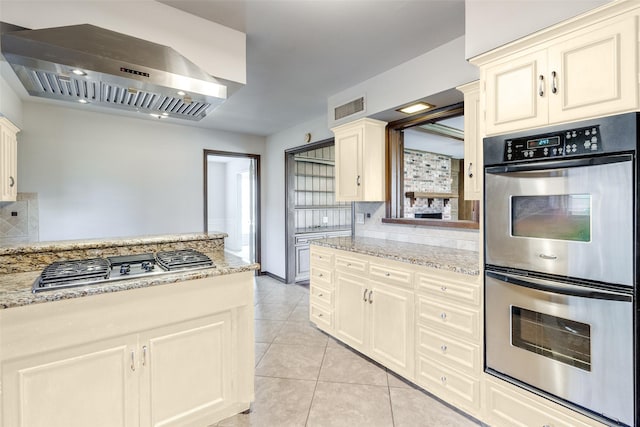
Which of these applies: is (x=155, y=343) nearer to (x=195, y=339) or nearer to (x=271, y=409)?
(x=195, y=339)

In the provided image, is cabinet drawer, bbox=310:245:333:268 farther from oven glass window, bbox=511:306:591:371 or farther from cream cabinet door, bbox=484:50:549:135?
cream cabinet door, bbox=484:50:549:135

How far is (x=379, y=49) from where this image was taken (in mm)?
2473

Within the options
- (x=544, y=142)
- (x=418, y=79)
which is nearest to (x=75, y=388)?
(x=544, y=142)

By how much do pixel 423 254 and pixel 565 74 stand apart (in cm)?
139

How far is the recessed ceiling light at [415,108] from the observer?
2697mm

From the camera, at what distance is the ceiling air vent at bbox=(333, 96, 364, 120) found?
311cm

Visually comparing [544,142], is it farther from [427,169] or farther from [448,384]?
[427,169]

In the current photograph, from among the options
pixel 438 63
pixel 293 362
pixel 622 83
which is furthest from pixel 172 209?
pixel 622 83

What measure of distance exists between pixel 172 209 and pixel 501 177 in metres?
4.45

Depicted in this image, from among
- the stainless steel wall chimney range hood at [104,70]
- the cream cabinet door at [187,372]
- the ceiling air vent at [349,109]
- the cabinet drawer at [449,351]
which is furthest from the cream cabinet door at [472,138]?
the cream cabinet door at [187,372]

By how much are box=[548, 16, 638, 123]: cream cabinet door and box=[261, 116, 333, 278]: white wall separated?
3.61 metres

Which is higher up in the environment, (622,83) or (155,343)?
(622,83)

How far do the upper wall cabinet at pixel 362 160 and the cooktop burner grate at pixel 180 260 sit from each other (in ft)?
5.66

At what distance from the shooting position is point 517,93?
5.41 ft
